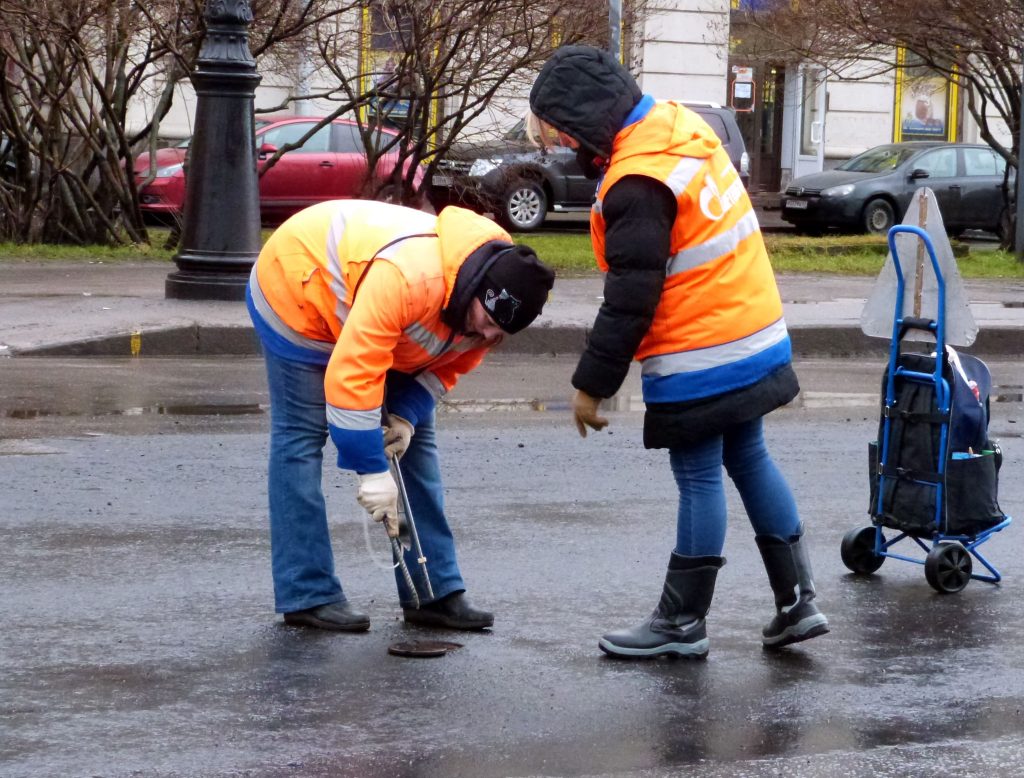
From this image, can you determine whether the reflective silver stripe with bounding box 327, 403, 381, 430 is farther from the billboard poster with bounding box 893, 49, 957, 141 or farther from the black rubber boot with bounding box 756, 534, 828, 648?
the billboard poster with bounding box 893, 49, 957, 141

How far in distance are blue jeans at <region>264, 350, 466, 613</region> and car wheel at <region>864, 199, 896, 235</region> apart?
65.0ft

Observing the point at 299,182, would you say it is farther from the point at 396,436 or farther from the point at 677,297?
the point at 677,297

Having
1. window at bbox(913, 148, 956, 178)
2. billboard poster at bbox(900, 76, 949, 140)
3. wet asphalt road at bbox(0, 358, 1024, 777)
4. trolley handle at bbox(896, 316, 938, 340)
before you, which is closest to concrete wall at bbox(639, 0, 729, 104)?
billboard poster at bbox(900, 76, 949, 140)

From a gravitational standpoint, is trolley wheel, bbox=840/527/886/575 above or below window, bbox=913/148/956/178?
below

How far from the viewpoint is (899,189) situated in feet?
78.0

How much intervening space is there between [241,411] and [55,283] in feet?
18.4

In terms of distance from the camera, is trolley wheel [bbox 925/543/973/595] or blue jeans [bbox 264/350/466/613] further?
trolley wheel [bbox 925/543/973/595]

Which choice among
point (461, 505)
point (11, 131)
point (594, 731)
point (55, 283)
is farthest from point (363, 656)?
point (11, 131)

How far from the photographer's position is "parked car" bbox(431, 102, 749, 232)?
54.0 feet

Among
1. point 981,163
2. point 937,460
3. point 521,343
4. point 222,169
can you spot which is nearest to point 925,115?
point 981,163

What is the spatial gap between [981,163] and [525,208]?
273 inches

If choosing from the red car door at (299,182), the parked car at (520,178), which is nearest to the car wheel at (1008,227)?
the parked car at (520,178)

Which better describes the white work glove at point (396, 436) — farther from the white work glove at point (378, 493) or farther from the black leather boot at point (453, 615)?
the black leather boot at point (453, 615)

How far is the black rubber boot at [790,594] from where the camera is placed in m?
4.63
